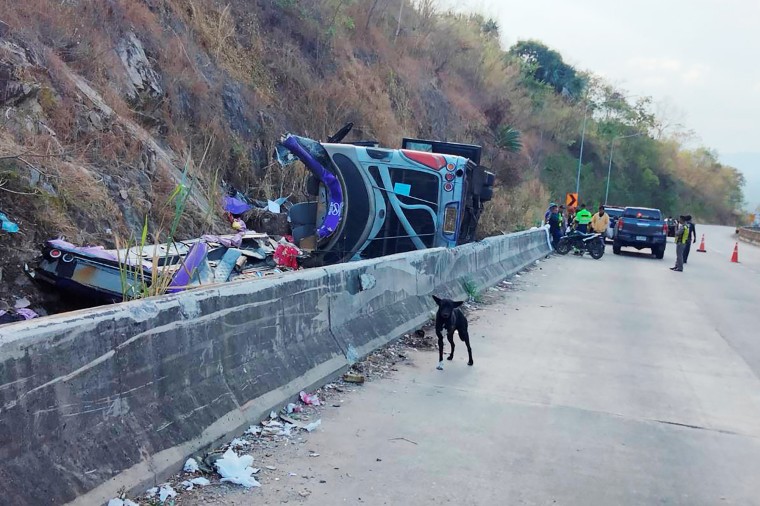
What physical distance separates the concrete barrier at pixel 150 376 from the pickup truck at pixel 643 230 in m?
22.4

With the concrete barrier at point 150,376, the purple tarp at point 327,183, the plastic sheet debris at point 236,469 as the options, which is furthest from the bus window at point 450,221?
the plastic sheet debris at point 236,469

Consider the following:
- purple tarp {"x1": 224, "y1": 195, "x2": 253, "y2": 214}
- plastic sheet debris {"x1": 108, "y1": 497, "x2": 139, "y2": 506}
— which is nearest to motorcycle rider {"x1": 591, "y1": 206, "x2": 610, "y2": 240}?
purple tarp {"x1": 224, "y1": 195, "x2": 253, "y2": 214}

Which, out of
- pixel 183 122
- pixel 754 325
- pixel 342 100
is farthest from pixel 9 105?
pixel 342 100

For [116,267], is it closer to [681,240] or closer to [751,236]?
[681,240]

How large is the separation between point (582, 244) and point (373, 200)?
15.3 m

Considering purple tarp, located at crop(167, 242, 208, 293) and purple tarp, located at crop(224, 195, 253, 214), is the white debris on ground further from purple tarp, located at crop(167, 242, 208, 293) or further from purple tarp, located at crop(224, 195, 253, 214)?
purple tarp, located at crop(224, 195, 253, 214)

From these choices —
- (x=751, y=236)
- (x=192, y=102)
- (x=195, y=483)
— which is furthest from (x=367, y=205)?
(x=751, y=236)

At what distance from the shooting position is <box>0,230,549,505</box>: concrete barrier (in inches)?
131

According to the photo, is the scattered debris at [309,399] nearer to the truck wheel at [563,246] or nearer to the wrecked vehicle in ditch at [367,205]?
the wrecked vehicle in ditch at [367,205]

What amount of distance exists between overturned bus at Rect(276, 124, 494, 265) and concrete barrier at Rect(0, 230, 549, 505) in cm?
556

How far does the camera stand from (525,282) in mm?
16641

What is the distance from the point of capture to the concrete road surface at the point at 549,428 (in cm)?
455

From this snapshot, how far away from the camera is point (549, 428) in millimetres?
5848

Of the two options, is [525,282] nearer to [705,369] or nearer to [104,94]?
[705,369]
